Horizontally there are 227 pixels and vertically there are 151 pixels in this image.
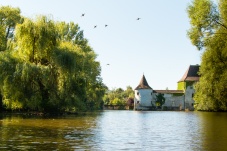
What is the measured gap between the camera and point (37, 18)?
2986 centimetres

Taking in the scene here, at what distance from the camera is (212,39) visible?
33.0 m

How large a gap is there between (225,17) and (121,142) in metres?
22.2

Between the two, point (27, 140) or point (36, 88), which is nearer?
point (27, 140)

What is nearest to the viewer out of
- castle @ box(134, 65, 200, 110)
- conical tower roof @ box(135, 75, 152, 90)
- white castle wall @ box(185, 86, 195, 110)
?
white castle wall @ box(185, 86, 195, 110)

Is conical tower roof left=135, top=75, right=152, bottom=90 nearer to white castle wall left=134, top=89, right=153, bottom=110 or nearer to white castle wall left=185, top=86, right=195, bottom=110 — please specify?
white castle wall left=134, top=89, right=153, bottom=110

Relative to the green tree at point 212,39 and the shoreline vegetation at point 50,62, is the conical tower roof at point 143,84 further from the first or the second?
the shoreline vegetation at point 50,62

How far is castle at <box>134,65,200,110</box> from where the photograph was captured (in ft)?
251

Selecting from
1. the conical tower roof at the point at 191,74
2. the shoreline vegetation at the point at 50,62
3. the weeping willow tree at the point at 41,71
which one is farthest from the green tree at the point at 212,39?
the conical tower roof at the point at 191,74

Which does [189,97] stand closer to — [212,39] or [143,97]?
[143,97]

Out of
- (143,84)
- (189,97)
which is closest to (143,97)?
(143,84)

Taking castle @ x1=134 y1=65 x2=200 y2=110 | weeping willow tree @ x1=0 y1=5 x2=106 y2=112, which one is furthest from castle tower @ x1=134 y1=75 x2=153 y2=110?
weeping willow tree @ x1=0 y1=5 x2=106 y2=112

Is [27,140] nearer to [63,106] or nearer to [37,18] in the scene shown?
[63,106]

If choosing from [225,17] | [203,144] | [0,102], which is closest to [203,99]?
[225,17]

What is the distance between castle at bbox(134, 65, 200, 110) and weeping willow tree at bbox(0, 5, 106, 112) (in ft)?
157
